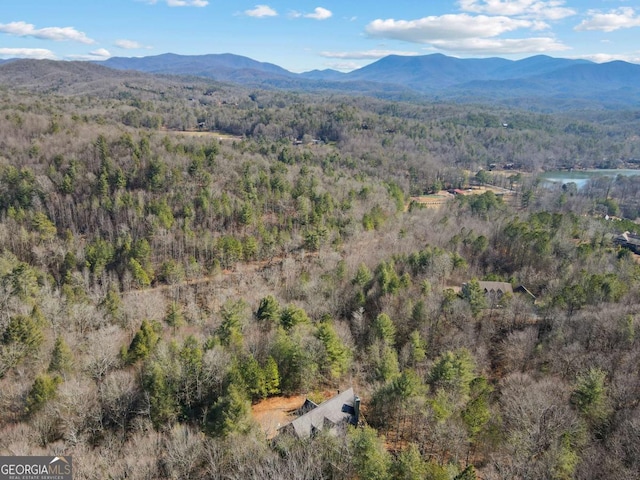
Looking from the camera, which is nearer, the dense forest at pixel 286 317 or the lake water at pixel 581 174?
the dense forest at pixel 286 317

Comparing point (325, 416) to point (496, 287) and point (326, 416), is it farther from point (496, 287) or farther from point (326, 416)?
point (496, 287)

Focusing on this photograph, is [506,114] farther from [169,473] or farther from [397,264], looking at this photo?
[169,473]

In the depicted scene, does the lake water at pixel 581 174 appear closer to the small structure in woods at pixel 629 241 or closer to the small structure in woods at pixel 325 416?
the small structure in woods at pixel 629 241

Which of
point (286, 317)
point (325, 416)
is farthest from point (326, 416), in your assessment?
point (286, 317)

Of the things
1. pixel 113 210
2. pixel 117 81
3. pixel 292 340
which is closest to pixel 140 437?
pixel 292 340

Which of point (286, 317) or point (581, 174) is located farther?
point (581, 174)

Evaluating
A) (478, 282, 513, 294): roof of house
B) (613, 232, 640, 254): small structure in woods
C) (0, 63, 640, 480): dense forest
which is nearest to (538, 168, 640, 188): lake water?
(0, 63, 640, 480): dense forest

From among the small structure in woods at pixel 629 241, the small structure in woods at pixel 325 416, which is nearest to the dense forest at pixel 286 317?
the small structure in woods at pixel 325 416
